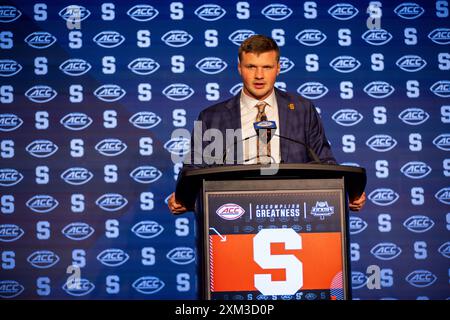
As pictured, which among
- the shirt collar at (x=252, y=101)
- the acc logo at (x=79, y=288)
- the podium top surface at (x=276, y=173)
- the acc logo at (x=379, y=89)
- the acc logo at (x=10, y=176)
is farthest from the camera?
the acc logo at (x=379, y=89)

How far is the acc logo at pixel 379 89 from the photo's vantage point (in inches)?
243

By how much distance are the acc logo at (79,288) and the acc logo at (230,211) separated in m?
3.12

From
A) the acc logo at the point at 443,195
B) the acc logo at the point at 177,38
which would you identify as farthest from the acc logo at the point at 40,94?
the acc logo at the point at 443,195

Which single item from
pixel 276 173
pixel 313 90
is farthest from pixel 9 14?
pixel 276 173

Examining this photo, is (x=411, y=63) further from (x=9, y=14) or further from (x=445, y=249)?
(x=9, y=14)

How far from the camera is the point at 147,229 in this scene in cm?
608

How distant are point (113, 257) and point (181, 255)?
54 cm

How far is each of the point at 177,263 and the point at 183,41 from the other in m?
1.81

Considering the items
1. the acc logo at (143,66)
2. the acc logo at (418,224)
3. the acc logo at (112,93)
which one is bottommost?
the acc logo at (418,224)

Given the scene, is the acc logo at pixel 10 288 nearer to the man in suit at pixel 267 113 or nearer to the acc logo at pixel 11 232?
the acc logo at pixel 11 232

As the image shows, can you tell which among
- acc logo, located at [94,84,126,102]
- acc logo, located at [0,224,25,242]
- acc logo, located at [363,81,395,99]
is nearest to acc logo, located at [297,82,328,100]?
acc logo, located at [363,81,395,99]
